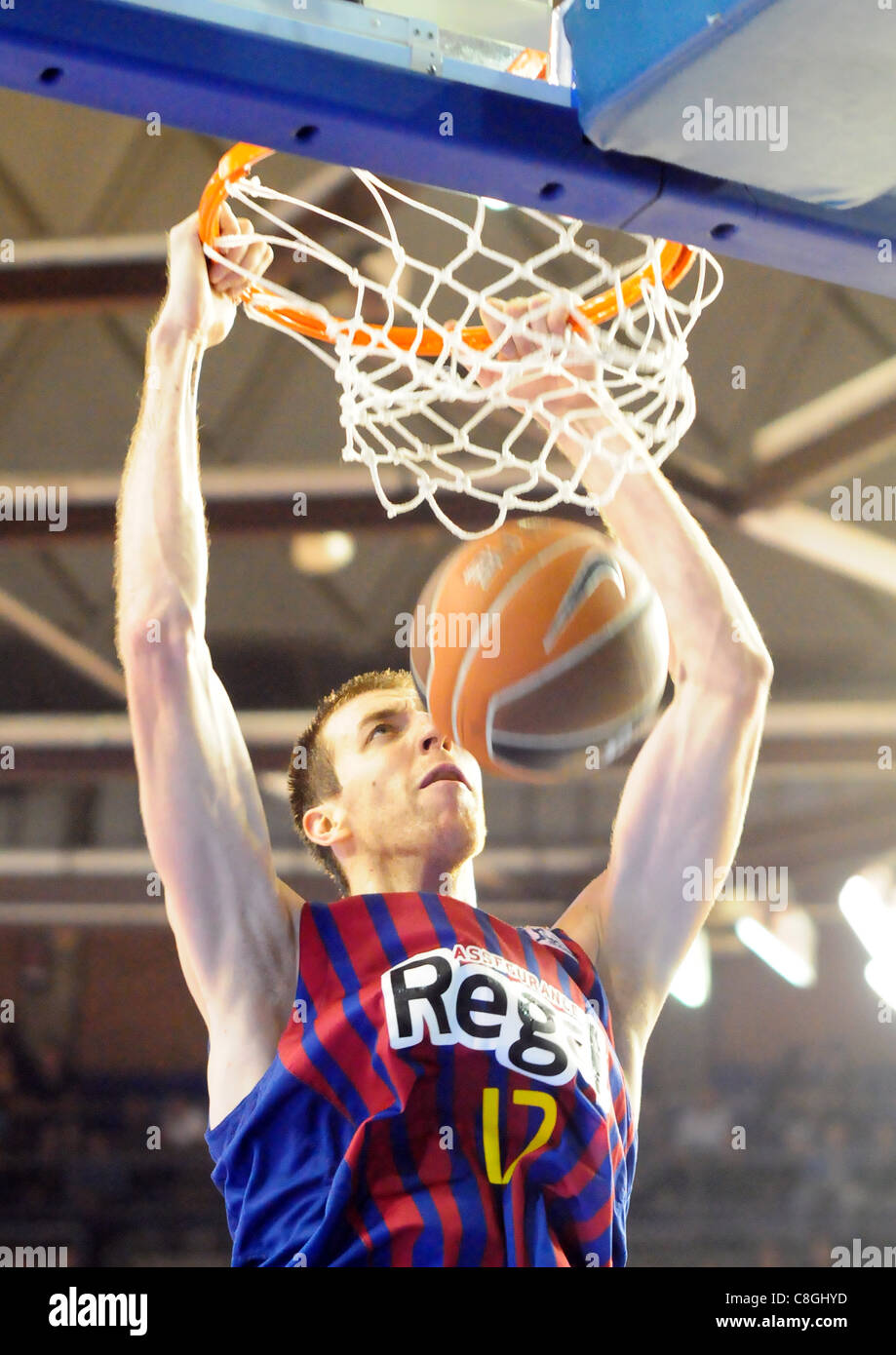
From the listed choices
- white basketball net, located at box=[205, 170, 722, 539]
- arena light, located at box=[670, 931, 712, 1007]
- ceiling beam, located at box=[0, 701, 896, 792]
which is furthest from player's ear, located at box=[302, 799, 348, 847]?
arena light, located at box=[670, 931, 712, 1007]

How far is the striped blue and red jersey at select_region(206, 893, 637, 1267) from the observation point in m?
1.86

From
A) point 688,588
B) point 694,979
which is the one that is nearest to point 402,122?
point 688,588

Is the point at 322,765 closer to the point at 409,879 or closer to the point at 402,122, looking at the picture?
the point at 409,879

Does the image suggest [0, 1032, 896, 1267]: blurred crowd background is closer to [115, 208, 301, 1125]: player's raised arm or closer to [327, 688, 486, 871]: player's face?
[327, 688, 486, 871]: player's face

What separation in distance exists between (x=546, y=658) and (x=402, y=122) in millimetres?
784

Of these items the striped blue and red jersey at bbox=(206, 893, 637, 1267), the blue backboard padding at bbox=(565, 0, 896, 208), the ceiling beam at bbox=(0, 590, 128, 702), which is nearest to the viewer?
the blue backboard padding at bbox=(565, 0, 896, 208)

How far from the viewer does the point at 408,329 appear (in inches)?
90.4

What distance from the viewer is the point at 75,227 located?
4.35 meters

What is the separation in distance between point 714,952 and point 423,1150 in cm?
886

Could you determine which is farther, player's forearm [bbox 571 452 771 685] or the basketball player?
player's forearm [bbox 571 452 771 685]

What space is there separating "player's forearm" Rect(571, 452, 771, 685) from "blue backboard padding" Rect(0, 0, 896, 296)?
2.42ft
